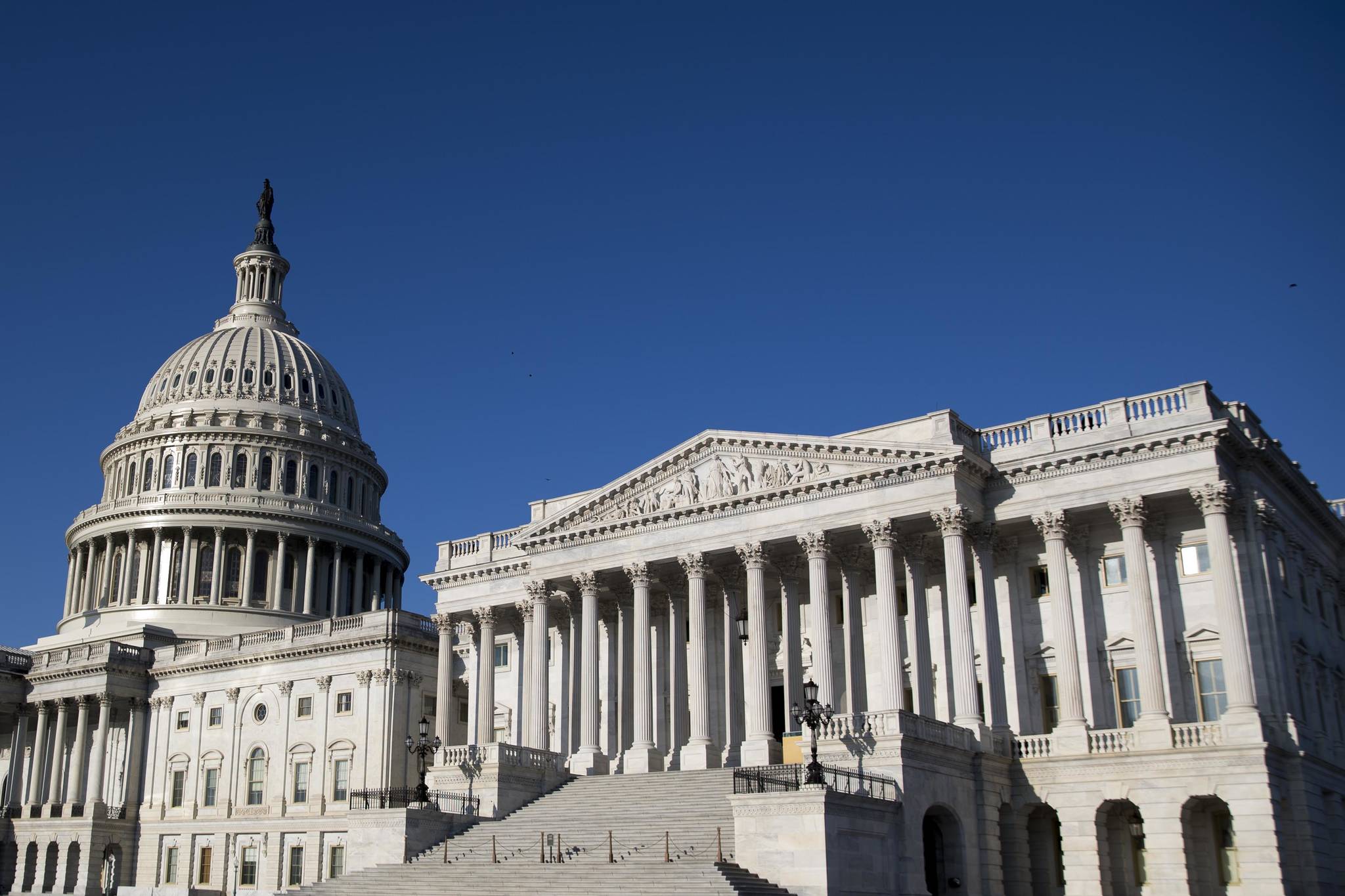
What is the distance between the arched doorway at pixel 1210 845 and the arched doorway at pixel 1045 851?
4.43 metres

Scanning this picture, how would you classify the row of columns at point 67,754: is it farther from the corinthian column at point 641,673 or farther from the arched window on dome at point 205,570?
the corinthian column at point 641,673

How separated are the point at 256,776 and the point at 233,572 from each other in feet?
92.0

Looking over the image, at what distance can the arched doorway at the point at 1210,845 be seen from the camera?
44.6 metres

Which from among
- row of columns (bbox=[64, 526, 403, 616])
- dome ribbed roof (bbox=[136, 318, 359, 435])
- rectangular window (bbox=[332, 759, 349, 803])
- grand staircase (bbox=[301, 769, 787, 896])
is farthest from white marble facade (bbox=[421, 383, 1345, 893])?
dome ribbed roof (bbox=[136, 318, 359, 435])

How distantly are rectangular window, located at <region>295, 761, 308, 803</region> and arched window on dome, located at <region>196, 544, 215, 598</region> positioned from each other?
96.0 feet

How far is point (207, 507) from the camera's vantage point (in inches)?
3962

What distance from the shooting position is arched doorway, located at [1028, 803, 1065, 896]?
47656mm

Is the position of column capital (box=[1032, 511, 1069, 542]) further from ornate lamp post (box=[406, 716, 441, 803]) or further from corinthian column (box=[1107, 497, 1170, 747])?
ornate lamp post (box=[406, 716, 441, 803])

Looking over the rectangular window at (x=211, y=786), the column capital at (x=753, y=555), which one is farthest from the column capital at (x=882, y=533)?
the rectangular window at (x=211, y=786)

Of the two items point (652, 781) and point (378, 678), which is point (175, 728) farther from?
point (652, 781)

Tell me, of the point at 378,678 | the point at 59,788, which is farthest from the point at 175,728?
the point at 378,678

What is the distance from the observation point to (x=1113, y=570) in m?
50.5

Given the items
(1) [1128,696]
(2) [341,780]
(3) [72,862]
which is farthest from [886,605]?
(3) [72,862]

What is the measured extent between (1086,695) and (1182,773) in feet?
16.9
